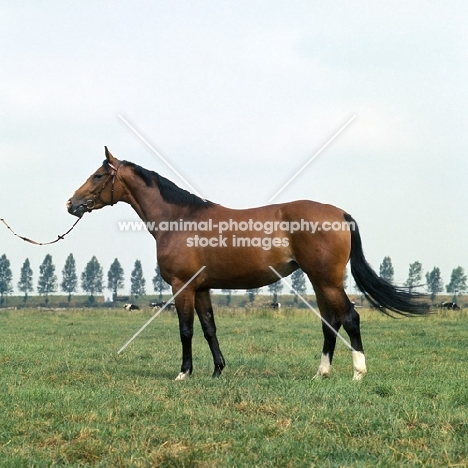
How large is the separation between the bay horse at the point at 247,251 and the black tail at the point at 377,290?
0.01 m

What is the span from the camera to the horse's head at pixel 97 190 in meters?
8.91

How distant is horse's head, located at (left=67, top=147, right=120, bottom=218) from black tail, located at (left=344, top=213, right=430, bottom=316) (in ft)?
11.5

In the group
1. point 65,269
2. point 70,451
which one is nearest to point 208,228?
point 70,451

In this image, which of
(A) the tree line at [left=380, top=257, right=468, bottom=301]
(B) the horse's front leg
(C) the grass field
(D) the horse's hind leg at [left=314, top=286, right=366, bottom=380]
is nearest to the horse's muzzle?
(B) the horse's front leg

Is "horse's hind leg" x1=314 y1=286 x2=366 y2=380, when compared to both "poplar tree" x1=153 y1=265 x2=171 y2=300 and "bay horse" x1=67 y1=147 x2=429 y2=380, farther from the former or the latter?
"poplar tree" x1=153 y1=265 x2=171 y2=300

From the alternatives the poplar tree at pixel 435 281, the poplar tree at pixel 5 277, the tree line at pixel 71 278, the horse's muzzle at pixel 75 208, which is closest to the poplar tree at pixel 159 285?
the tree line at pixel 71 278

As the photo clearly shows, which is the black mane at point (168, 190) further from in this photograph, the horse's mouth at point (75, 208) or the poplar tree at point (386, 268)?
the poplar tree at point (386, 268)

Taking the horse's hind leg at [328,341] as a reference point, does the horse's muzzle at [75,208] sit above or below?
above

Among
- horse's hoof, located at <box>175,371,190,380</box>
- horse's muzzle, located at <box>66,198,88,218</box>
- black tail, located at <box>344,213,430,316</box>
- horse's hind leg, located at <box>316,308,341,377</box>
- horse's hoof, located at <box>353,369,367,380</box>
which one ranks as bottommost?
horse's hoof, located at <box>175,371,190,380</box>

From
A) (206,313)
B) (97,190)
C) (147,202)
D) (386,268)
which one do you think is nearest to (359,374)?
(206,313)

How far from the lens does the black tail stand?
817 centimetres

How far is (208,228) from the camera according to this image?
27.5 ft

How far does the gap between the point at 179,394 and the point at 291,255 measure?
2604 millimetres

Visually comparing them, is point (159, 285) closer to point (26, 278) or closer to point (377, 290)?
point (26, 278)
